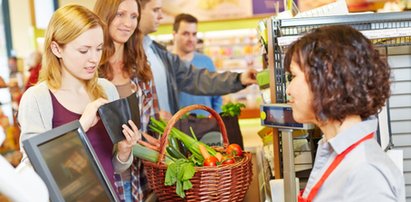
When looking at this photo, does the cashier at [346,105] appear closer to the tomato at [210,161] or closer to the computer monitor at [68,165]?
the computer monitor at [68,165]

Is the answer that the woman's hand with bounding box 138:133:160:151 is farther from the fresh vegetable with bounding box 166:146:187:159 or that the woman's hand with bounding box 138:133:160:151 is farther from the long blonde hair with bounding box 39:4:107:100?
the long blonde hair with bounding box 39:4:107:100

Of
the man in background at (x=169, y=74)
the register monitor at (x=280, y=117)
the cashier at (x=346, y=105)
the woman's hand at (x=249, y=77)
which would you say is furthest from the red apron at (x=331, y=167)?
the man in background at (x=169, y=74)

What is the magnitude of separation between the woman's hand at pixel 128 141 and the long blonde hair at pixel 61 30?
0.31m

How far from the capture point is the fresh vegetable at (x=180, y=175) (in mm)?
1941

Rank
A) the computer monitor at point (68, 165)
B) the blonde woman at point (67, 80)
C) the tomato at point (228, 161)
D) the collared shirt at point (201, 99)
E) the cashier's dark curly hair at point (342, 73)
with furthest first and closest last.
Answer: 1. the collared shirt at point (201, 99)
2. the tomato at point (228, 161)
3. the blonde woman at point (67, 80)
4. the cashier's dark curly hair at point (342, 73)
5. the computer monitor at point (68, 165)

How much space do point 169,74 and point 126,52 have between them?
0.85 meters

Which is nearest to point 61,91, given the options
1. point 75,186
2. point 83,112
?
point 83,112

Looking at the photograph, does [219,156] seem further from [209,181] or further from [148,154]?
[148,154]

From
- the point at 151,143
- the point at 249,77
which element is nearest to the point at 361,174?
the point at 151,143

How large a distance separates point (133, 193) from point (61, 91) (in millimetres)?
706

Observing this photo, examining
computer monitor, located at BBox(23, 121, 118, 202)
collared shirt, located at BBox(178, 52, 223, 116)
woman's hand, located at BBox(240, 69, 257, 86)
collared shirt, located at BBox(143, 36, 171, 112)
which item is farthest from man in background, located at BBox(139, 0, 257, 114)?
computer monitor, located at BBox(23, 121, 118, 202)

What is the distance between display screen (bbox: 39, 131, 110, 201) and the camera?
1.24m

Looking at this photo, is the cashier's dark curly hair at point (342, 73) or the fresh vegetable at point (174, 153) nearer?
the cashier's dark curly hair at point (342, 73)

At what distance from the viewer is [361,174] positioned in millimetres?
1212
